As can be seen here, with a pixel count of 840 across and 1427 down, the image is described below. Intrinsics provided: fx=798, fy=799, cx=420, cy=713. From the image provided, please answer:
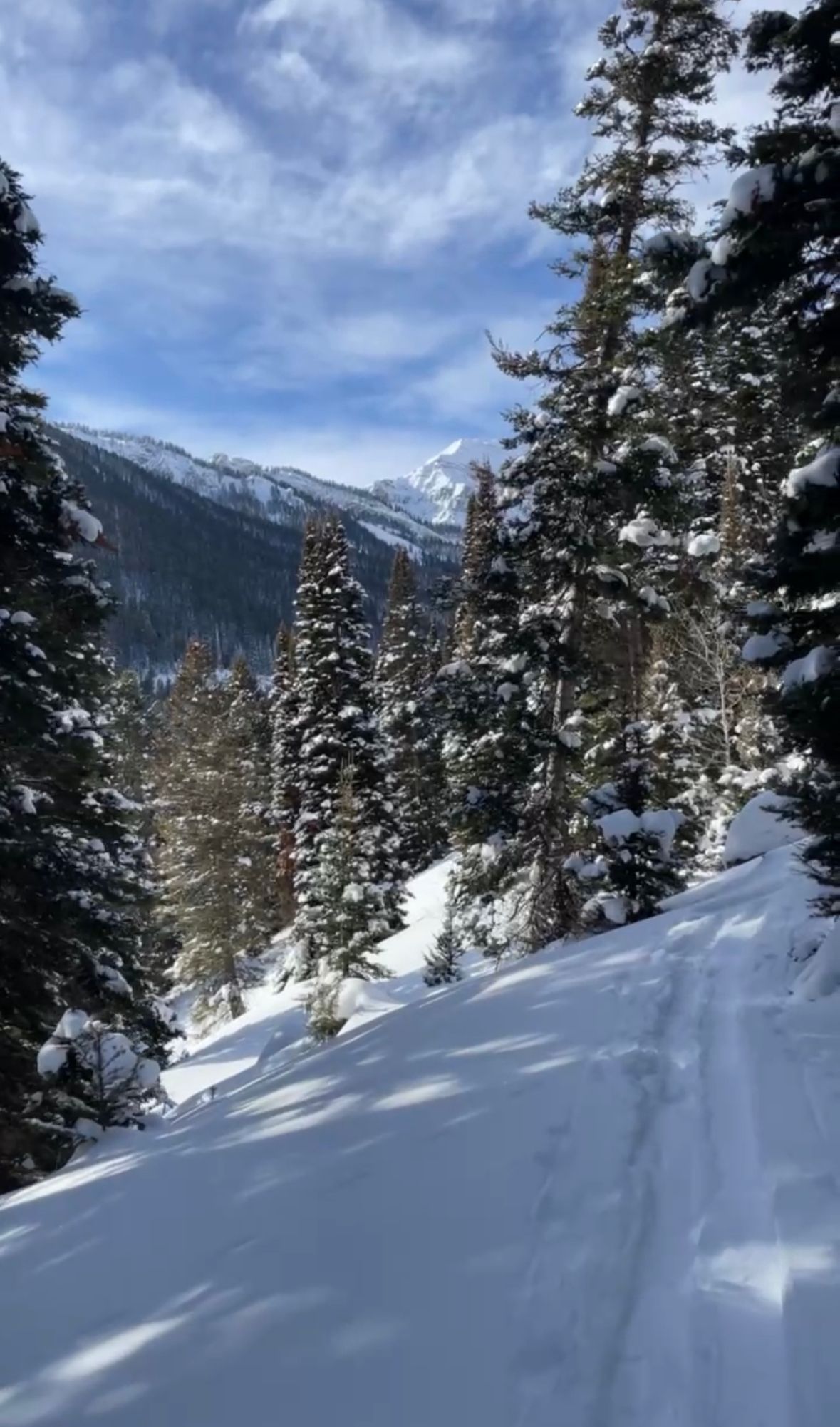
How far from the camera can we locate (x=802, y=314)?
638cm

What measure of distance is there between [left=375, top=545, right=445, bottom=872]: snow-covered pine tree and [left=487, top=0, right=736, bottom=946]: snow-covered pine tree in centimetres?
2349

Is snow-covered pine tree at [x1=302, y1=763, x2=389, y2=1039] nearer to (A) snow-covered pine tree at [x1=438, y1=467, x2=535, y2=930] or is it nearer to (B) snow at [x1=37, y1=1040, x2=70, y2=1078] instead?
(A) snow-covered pine tree at [x1=438, y1=467, x2=535, y2=930]

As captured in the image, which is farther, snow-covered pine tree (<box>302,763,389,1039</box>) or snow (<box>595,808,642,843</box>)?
snow-covered pine tree (<box>302,763,389,1039</box>)

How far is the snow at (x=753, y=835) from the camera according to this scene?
12.6 metres

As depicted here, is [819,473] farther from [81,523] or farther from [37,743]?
[37,743]

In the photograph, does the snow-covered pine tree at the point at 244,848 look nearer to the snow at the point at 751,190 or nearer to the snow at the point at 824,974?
the snow at the point at 824,974

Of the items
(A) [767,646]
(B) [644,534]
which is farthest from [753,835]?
(A) [767,646]

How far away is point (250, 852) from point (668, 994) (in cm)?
2694

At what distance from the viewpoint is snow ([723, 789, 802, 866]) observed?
12.6m

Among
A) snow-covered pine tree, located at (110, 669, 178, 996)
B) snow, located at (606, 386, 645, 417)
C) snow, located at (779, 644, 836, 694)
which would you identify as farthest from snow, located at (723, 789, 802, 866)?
snow-covered pine tree, located at (110, 669, 178, 996)

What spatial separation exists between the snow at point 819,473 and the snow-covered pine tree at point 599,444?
210 inches

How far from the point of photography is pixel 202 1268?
3.83 m

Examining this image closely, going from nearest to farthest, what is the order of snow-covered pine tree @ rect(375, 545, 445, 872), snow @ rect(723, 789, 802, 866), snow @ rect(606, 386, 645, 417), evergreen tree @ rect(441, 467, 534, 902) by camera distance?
snow @ rect(606, 386, 645, 417) < evergreen tree @ rect(441, 467, 534, 902) < snow @ rect(723, 789, 802, 866) < snow-covered pine tree @ rect(375, 545, 445, 872)

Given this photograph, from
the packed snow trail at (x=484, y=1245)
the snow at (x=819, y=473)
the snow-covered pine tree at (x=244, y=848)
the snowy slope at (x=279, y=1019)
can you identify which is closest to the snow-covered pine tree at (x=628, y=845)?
the snowy slope at (x=279, y=1019)
